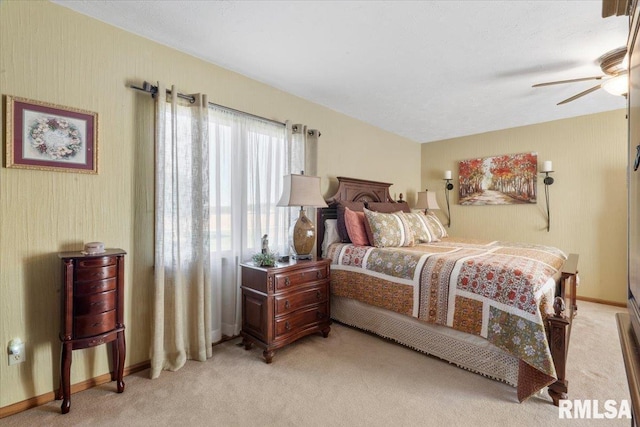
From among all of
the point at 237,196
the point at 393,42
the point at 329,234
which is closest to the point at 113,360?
the point at 237,196

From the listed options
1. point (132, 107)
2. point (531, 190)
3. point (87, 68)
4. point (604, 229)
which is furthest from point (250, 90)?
point (604, 229)

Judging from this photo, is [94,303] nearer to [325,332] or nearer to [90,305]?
[90,305]

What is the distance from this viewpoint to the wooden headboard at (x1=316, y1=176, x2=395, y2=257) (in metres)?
3.32

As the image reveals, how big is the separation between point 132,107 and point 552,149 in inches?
193

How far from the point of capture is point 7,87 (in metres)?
1.66

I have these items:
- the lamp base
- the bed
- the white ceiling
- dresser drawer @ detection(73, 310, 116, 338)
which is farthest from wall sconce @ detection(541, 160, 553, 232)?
dresser drawer @ detection(73, 310, 116, 338)

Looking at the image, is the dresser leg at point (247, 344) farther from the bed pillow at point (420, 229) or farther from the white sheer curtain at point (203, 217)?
the bed pillow at point (420, 229)

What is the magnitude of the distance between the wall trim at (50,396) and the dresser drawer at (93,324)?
48 centimetres

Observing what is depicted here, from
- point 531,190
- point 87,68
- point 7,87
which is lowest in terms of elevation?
point 531,190

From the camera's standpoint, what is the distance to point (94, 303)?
1733mm

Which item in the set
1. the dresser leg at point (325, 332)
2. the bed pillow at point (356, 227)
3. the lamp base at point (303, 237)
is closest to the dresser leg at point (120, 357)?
the lamp base at point (303, 237)

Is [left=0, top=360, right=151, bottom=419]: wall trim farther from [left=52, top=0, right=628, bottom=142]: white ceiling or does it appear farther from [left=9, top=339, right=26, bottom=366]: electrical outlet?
[left=52, top=0, right=628, bottom=142]: white ceiling

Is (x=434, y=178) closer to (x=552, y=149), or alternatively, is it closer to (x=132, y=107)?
(x=552, y=149)

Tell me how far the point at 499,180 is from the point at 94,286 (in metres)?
4.96
